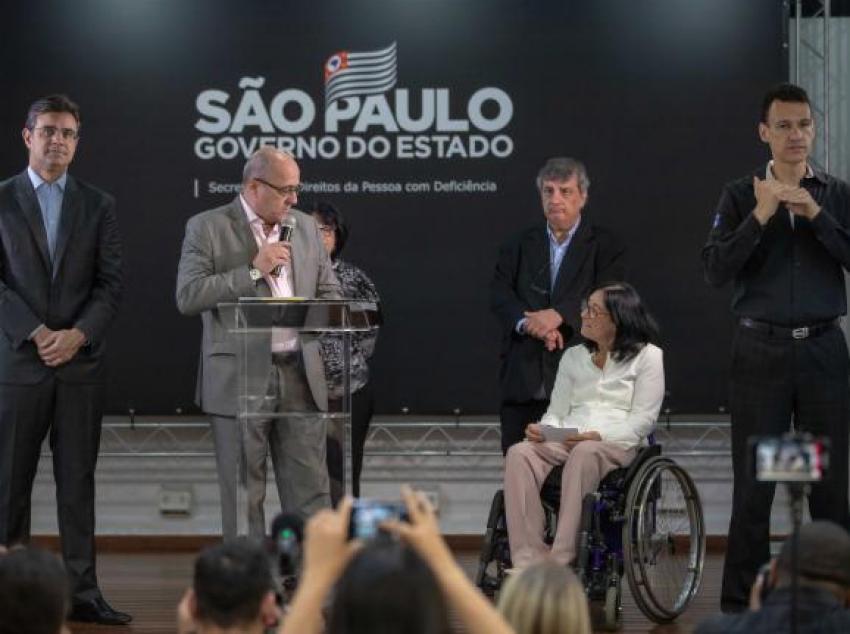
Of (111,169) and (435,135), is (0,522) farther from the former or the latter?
(435,135)

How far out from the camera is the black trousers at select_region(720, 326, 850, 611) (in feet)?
18.1

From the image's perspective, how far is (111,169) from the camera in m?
7.64

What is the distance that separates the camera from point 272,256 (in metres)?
5.09

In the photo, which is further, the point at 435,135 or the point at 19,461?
the point at 435,135

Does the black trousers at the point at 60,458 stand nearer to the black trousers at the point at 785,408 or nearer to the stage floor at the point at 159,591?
the stage floor at the point at 159,591

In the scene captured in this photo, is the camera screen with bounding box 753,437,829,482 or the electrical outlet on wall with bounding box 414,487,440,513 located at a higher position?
the camera screen with bounding box 753,437,829,482

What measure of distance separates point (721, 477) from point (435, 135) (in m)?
1.99

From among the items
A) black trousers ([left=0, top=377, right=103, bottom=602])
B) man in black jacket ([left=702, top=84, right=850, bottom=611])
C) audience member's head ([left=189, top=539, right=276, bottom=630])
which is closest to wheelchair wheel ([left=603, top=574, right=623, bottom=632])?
man in black jacket ([left=702, top=84, right=850, bottom=611])

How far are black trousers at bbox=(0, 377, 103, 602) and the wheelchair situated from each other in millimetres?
1330

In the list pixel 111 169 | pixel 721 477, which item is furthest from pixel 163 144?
pixel 721 477

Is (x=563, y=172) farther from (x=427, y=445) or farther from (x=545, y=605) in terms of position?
(x=545, y=605)

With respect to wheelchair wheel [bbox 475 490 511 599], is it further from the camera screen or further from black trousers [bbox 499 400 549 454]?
the camera screen

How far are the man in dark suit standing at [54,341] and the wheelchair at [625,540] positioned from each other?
1.32 meters

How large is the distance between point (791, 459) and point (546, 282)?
12.0 feet
